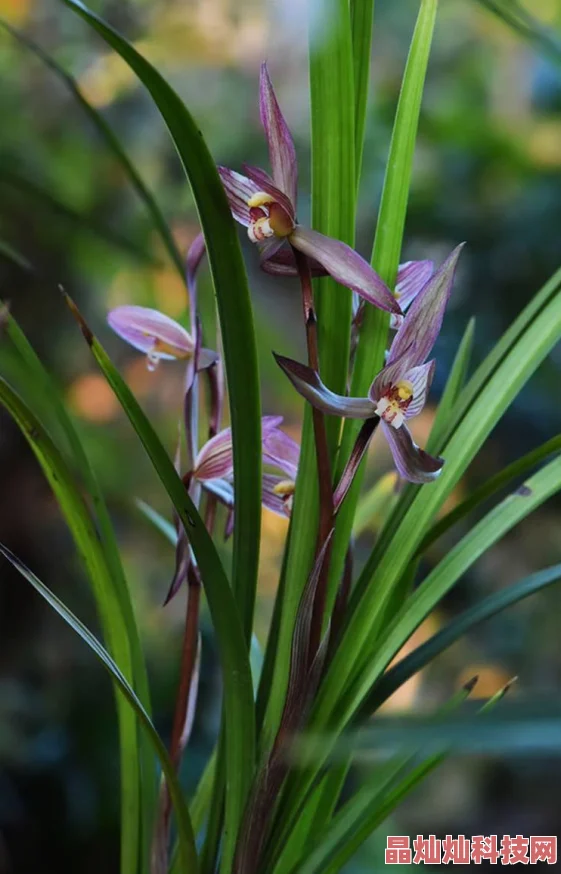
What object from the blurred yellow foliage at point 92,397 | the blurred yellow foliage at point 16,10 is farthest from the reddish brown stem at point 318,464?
the blurred yellow foliage at point 16,10

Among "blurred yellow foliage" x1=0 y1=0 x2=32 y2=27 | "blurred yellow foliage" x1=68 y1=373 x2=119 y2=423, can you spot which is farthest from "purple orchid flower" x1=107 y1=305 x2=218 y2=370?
"blurred yellow foliage" x1=0 y1=0 x2=32 y2=27

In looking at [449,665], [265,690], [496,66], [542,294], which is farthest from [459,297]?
[265,690]

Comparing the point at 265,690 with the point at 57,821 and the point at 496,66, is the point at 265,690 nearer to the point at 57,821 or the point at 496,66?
the point at 57,821

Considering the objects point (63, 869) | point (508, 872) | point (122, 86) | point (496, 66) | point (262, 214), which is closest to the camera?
point (262, 214)

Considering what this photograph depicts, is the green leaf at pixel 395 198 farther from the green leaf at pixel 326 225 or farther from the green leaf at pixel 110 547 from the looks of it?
the green leaf at pixel 110 547

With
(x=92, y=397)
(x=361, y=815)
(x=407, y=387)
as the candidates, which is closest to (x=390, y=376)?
(x=407, y=387)

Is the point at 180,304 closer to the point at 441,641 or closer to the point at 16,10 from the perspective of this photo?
Answer: the point at 16,10
